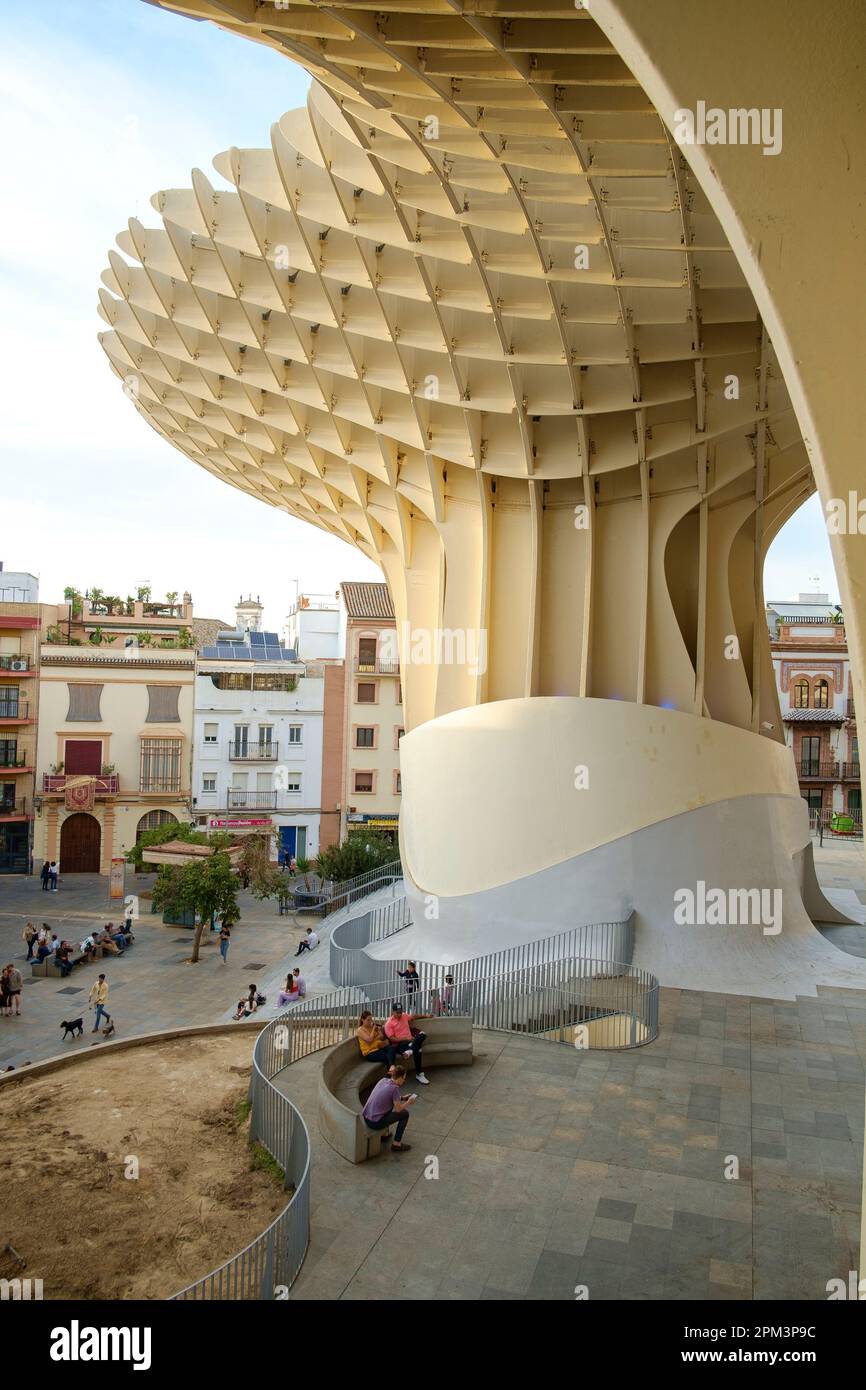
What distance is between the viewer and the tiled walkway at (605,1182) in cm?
734

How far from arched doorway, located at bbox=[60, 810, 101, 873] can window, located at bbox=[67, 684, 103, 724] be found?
443cm

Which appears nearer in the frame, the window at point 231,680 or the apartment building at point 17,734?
the apartment building at point 17,734

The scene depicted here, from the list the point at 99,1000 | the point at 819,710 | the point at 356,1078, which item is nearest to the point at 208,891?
the point at 99,1000

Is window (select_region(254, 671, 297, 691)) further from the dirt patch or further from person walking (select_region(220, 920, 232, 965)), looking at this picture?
the dirt patch

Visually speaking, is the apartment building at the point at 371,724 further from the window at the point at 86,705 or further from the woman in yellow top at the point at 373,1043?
the woman in yellow top at the point at 373,1043

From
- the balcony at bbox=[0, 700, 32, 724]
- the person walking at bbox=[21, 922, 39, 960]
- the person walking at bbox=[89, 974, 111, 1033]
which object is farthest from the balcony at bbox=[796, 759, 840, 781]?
the person walking at bbox=[89, 974, 111, 1033]

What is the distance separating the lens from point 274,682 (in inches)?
1815

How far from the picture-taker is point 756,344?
1770 cm

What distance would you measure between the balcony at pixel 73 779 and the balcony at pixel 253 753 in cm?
538

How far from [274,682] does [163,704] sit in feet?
17.7

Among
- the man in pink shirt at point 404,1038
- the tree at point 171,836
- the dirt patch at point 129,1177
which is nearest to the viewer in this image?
the dirt patch at point 129,1177

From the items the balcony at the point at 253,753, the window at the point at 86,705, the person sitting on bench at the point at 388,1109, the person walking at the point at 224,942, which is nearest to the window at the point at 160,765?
the balcony at the point at 253,753

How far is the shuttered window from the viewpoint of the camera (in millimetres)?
44125
